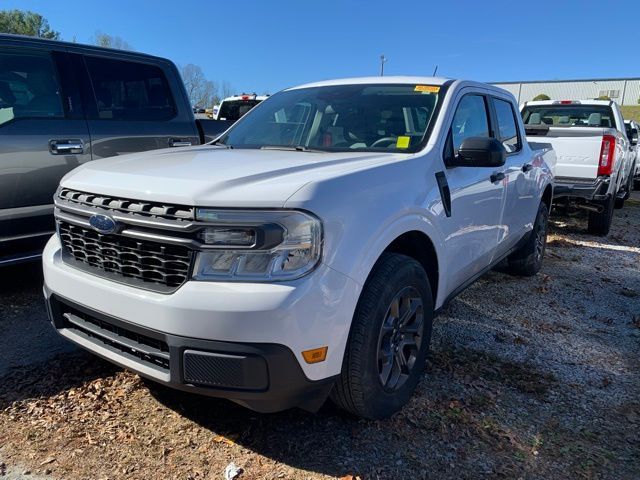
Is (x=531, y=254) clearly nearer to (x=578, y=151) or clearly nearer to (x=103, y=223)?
(x=578, y=151)

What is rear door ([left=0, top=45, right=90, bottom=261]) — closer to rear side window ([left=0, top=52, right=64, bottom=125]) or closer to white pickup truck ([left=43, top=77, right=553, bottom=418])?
rear side window ([left=0, top=52, right=64, bottom=125])

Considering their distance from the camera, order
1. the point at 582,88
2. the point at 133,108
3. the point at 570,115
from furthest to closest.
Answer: the point at 582,88 → the point at 570,115 → the point at 133,108

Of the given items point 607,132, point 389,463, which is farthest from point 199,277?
point 607,132

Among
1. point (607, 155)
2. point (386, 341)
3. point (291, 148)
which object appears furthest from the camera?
point (607, 155)

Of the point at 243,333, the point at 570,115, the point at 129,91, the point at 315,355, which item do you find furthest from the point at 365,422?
the point at 570,115

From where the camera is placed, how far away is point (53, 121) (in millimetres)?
4137

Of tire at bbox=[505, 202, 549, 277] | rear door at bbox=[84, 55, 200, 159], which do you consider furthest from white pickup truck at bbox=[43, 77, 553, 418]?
tire at bbox=[505, 202, 549, 277]

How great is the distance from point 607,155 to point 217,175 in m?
6.39

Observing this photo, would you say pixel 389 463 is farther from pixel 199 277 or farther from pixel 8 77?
pixel 8 77

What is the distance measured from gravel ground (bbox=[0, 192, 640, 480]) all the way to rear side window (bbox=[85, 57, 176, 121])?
1883mm

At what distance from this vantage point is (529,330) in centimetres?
403

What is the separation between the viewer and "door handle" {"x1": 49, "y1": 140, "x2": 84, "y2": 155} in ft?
13.4

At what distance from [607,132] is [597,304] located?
3323 mm

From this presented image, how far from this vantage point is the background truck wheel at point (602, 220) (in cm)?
750
